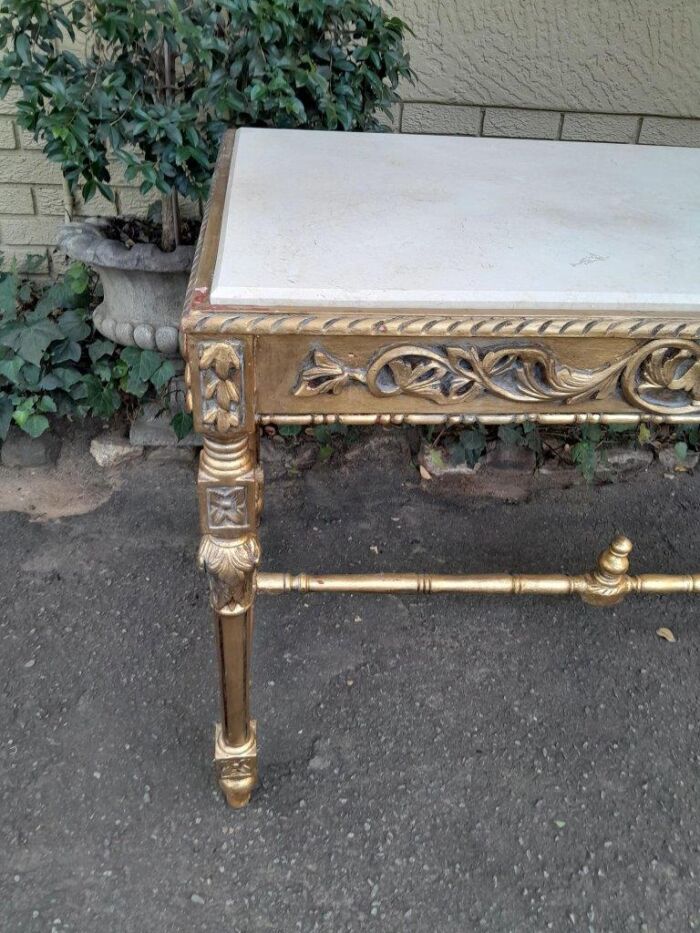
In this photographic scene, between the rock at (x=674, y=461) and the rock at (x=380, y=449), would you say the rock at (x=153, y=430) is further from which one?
the rock at (x=674, y=461)

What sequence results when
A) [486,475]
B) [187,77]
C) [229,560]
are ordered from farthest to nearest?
[486,475] → [187,77] → [229,560]

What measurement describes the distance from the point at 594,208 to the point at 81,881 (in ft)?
4.37

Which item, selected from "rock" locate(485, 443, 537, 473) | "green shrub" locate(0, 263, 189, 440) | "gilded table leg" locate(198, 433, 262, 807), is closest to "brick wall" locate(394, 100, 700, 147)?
"rock" locate(485, 443, 537, 473)

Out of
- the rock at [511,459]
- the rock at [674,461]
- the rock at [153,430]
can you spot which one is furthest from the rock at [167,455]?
the rock at [674,461]

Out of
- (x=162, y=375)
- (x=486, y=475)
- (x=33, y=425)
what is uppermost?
(x=162, y=375)

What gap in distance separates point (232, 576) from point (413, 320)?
43 centimetres

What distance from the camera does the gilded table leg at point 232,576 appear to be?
0.99 metres

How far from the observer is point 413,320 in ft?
2.97

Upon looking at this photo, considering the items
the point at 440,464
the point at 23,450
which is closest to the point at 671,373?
the point at 440,464

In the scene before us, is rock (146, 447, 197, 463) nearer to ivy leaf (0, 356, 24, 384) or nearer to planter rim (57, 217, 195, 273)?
ivy leaf (0, 356, 24, 384)

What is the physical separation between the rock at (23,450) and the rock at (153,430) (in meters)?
0.25

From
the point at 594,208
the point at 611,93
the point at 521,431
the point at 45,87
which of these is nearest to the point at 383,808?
the point at 594,208

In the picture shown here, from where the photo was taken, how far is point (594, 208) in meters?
1.22

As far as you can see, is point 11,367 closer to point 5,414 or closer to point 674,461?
point 5,414
